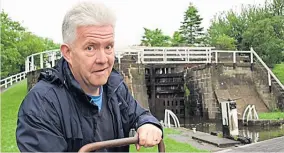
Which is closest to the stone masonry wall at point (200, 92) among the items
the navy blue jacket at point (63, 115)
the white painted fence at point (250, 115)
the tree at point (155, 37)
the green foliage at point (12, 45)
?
the white painted fence at point (250, 115)

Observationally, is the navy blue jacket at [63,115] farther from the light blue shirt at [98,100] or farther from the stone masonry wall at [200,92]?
the stone masonry wall at [200,92]

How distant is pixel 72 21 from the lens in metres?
1.23

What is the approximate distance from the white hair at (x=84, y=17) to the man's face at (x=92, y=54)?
2 cm

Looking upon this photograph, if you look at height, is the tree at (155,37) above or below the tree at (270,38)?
above

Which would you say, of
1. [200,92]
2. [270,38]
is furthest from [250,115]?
[270,38]

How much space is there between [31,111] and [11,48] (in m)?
19.4

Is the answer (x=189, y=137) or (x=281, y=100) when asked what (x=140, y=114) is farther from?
(x=281, y=100)

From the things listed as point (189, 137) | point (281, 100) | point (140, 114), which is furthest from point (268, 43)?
point (140, 114)

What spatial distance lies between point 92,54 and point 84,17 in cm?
12

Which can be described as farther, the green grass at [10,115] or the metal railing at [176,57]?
the metal railing at [176,57]

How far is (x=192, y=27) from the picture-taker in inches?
1170

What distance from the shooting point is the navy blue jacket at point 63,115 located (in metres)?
1.11

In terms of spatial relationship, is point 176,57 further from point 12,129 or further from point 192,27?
point 192,27

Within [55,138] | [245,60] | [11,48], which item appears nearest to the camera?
[55,138]
